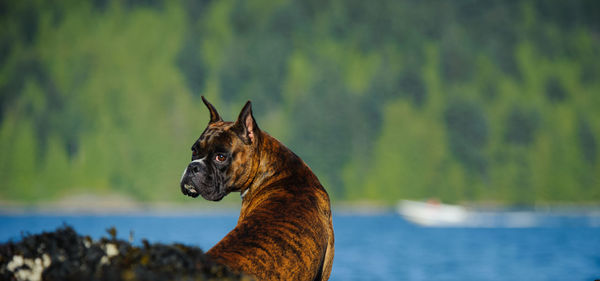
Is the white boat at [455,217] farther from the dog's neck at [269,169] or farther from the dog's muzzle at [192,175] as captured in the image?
the dog's muzzle at [192,175]

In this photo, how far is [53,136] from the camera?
14075cm

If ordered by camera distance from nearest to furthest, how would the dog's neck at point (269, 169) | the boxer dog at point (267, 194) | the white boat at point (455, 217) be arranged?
the boxer dog at point (267, 194)
the dog's neck at point (269, 169)
the white boat at point (455, 217)

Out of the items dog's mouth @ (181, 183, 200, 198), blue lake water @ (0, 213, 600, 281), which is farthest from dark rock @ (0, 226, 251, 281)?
blue lake water @ (0, 213, 600, 281)

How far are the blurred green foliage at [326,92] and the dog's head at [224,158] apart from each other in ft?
412

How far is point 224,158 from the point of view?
5355mm

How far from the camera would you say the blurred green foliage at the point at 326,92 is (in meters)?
135

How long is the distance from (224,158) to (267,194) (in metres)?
0.48

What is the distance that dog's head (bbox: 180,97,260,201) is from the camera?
17.5 feet

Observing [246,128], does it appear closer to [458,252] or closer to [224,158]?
[224,158]

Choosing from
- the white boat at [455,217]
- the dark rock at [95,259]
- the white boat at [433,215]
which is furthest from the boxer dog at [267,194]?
the white boat at [433,215]

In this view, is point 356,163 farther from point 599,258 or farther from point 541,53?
point 599,258

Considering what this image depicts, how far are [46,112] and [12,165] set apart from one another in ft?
52.7

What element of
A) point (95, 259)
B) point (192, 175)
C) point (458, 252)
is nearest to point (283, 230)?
point (192, 175)

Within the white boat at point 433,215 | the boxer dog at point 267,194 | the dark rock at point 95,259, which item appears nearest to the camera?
the dark rock at point 95,259
